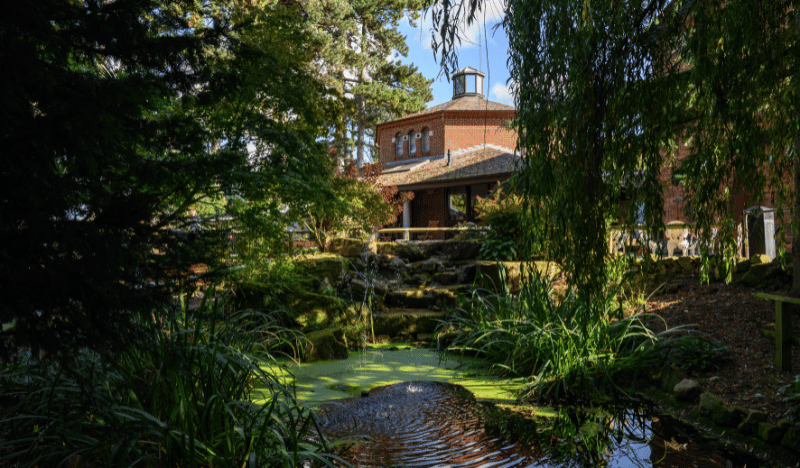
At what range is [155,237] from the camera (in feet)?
6.37

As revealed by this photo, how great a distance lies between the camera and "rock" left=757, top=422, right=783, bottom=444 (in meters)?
3.34

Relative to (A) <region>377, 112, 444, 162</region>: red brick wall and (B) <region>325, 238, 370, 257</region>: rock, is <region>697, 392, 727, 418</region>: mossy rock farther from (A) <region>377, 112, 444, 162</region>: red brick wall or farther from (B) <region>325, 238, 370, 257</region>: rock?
(A) <region>377, 112, 444, 162</region>: red brick wall

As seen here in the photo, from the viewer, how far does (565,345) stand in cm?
482

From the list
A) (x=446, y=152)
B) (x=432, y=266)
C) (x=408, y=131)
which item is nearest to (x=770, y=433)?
(x=432, y=266)

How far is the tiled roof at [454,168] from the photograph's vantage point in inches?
718

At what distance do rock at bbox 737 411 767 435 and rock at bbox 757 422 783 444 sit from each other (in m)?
0.07

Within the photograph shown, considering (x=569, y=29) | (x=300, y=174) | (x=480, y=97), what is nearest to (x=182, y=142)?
(x=300, y=174)

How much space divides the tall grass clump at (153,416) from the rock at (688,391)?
3087 mm

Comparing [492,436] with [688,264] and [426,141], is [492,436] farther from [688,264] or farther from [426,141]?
[426,141]

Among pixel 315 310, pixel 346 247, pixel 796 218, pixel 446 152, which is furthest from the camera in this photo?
pixel 446 152

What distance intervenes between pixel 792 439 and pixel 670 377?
1.25m

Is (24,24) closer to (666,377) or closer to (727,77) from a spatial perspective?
(727,77)

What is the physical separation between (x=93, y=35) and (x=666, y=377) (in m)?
4.86

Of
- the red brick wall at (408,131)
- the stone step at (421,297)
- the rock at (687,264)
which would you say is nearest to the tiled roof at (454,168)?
the red brick wall at (408,131)
